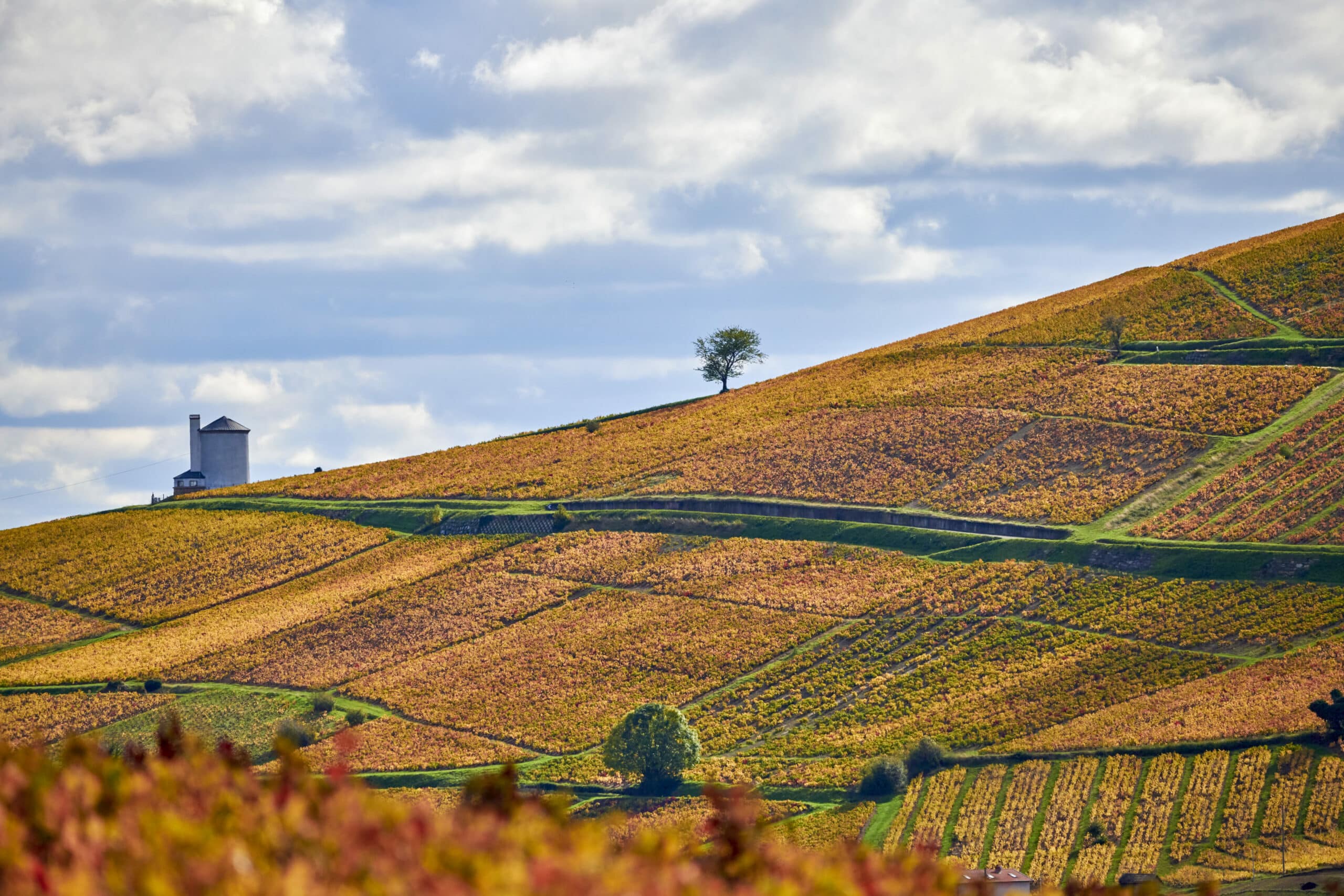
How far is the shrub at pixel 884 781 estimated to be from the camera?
2304 inches

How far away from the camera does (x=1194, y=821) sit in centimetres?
5131

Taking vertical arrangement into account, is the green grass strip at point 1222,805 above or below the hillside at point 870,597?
below

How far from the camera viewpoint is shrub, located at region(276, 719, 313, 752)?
7144 centimetres

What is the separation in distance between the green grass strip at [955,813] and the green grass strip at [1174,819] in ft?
25.6

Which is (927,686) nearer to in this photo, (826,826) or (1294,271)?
(826,826)

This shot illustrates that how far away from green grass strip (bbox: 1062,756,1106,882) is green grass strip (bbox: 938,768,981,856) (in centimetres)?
→ 462

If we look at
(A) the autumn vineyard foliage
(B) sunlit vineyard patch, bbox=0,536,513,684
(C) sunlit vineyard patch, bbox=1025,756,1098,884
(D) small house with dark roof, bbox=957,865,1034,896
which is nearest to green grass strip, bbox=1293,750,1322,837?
(C) sunlit vineyard patch, bbox=1025,756,1098,884

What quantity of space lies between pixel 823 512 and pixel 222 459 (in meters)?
81.1

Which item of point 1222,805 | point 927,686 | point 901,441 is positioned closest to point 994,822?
point 1222,805

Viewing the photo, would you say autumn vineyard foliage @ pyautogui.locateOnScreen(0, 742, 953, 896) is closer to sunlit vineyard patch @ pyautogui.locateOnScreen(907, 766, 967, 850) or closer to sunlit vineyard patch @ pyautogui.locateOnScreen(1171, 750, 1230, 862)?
sunlit vineyard patch @ pyautogui.locateOnScreen(1171, 750, 1230, 862)

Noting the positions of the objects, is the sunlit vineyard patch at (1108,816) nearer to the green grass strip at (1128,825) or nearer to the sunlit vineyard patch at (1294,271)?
the green grass strip at (1128,825)

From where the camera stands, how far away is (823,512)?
303 ft

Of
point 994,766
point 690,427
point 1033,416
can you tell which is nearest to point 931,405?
point 1033,416

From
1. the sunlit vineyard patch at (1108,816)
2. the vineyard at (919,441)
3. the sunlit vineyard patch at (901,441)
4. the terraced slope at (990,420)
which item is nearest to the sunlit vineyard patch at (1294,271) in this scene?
the terraced slope at (990,420)
